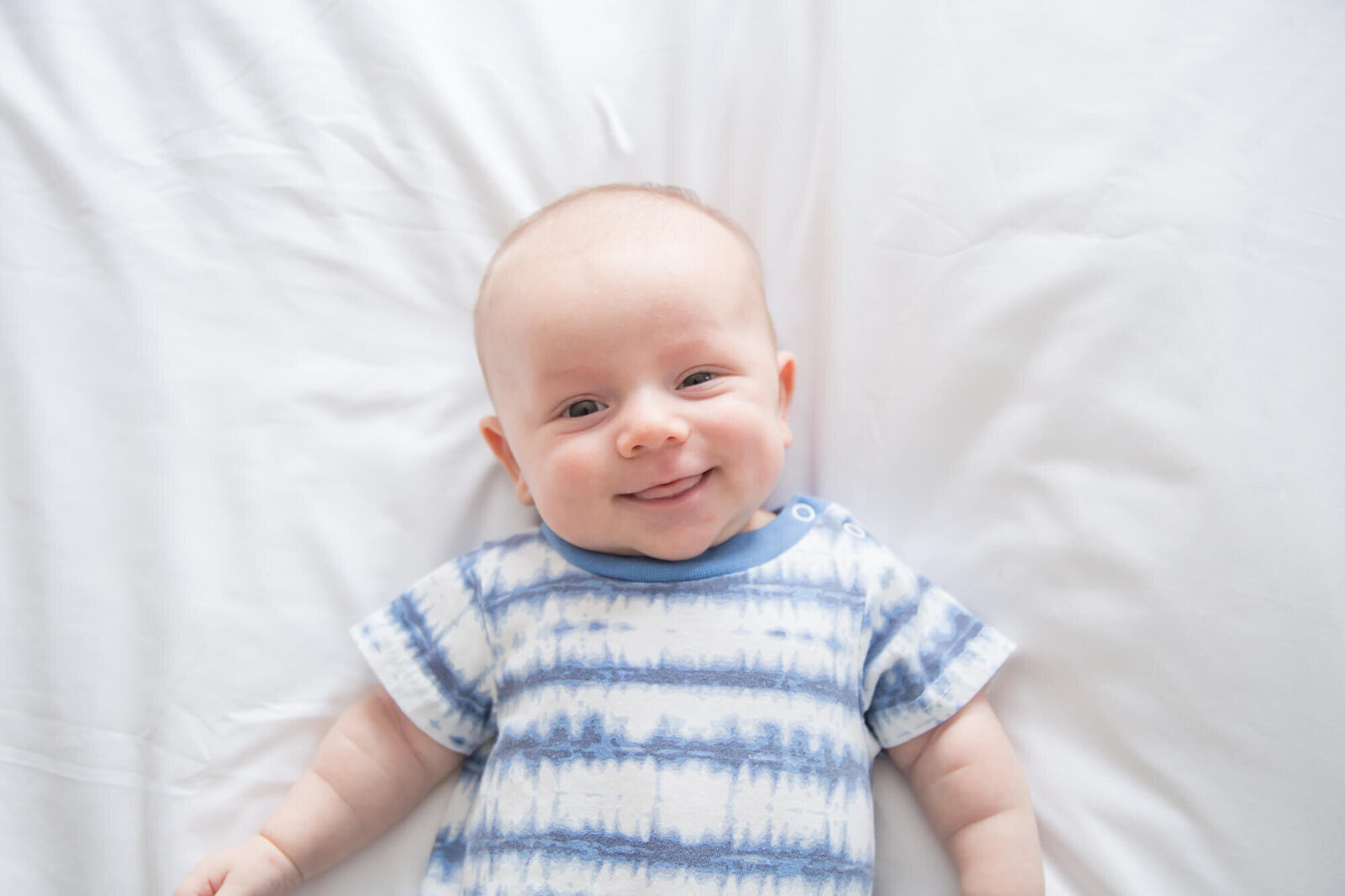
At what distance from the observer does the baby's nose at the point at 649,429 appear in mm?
768

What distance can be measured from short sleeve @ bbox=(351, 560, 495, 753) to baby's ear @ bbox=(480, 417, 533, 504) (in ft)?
0.34

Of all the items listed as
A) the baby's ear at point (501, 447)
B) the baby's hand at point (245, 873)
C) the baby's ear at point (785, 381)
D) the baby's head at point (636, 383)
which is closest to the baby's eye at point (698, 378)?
the baby's head at point (636, 383)

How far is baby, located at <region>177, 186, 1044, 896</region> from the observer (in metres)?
0.78

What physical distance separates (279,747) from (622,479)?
0.46 meters

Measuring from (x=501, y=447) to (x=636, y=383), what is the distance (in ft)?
0.70

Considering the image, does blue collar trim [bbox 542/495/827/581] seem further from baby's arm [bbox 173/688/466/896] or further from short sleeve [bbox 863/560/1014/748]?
baby's arm [bbox 173/688/466/896]

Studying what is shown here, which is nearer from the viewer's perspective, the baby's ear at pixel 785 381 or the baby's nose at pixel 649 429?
the baby's nose at pixel 649 429

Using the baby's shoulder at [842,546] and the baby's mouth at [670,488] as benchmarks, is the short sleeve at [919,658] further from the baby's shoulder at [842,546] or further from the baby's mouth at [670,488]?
the baby's mouth at [670,488]

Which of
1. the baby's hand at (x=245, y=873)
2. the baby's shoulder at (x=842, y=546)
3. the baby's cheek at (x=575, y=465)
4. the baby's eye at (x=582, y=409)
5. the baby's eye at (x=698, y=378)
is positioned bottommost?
the baby's hand at (x=245, y=873)

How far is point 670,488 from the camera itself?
0.82m

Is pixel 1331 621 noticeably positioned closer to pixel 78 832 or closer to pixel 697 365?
pixel 697 365

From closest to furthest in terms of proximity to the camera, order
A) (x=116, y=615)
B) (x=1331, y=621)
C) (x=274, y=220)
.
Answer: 1. (x=1331, y=621)
2. (x=116, y=615)
3. (x=274, y=220)

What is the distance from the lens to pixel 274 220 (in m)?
1.02

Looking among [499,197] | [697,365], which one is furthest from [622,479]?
[499,197]
